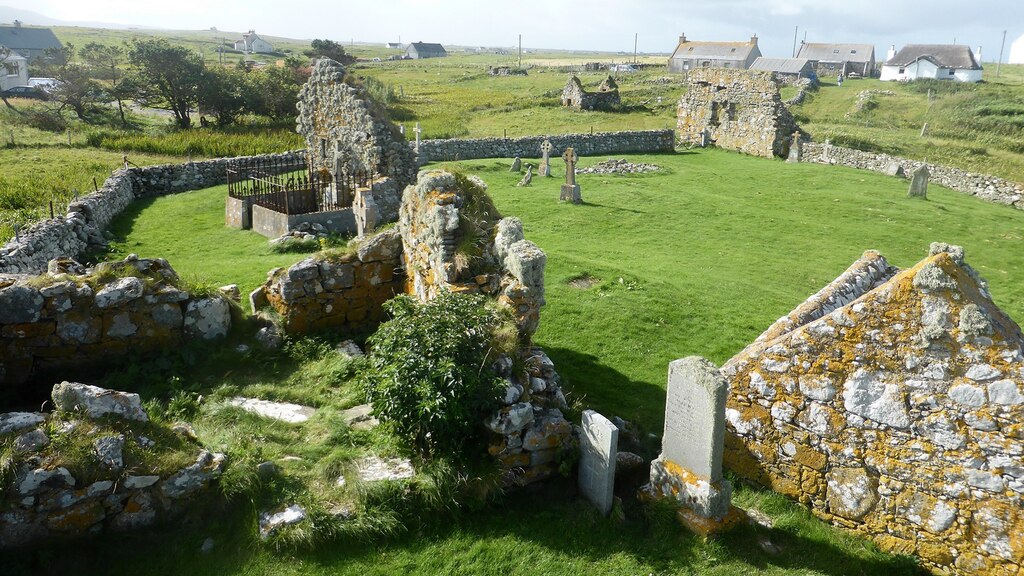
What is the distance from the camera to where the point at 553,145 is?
35.8 m

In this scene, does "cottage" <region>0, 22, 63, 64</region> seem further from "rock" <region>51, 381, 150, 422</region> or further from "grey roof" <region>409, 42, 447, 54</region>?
"rock" <region>51, 381, 150, 422</region>

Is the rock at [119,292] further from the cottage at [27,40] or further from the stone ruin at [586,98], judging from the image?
the cottage at [27,40]

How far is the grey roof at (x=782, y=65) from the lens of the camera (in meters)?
90.2

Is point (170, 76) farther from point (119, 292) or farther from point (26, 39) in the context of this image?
point (26, 39)

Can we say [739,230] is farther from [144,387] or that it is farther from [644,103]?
[644,103]

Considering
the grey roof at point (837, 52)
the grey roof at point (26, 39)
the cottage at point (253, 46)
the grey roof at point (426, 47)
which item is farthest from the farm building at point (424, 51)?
the grey roof at point (837, 52)

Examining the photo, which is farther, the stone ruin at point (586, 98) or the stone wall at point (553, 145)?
the stone ruin at point (586, 98)

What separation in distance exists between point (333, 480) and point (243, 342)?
442 centimetres

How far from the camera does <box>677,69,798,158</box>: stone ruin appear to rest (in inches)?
1442

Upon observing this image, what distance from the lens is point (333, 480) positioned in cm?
736

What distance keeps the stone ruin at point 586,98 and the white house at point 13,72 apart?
6032 centimetres

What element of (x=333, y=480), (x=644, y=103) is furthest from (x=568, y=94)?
(x=333, y=480)

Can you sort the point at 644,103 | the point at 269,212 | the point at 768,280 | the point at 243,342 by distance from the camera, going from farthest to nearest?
the point at 644,103 < the point at 269,212 < the point at 768,280 < the point at 243,342

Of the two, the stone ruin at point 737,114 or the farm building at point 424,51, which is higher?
the farm building at point 424,51
